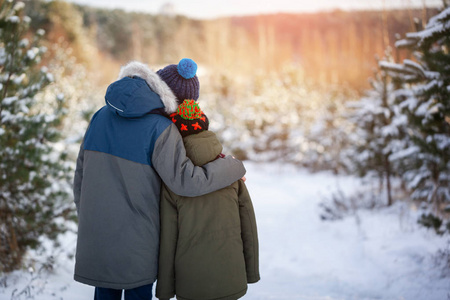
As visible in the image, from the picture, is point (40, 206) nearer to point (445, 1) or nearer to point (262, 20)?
point (445, 1)

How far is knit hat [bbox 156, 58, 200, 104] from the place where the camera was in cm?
207

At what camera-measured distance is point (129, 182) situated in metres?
1.86

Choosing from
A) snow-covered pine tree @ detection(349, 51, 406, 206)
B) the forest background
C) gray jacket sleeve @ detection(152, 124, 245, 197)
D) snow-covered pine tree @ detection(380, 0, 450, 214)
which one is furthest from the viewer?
snow-covered pine tree @ detection(349, 51, 406, 206)

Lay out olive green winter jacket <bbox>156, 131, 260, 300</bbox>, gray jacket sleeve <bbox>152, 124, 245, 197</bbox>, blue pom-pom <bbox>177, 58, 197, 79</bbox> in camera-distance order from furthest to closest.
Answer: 1. blue pom-pom <bbox>177, 58, 197, 79</bbox>
2. olive green winter jacket <bbox>156, 131, 260, 300</bbox>
3. gray jacket sleeve <bbox>152, 124, 245, 197</bbox>

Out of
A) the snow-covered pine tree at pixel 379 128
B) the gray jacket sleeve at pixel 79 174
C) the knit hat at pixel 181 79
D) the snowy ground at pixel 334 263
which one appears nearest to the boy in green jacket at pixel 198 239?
the knit hat at pixel 181 79

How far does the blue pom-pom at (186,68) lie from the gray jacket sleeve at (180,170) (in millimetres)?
369

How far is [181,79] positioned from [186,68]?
0.28ft

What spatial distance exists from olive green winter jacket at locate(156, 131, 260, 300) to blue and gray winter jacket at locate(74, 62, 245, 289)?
64mm

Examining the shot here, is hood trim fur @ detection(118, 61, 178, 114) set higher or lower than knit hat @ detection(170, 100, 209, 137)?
higher

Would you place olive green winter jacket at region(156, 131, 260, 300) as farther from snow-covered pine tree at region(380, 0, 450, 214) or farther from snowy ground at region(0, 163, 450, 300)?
snow-covered pine tree at region(380, 0, 450, 214)

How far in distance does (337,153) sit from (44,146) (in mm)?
8930

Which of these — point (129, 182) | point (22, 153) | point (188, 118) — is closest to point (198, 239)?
point (129, 182)

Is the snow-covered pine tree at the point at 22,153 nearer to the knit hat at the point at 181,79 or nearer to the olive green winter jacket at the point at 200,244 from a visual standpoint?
the knit hat at the point at 181,79

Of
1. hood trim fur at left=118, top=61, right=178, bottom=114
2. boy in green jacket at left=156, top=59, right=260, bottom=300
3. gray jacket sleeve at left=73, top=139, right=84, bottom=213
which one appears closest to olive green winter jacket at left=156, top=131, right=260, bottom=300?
boy in green jacket at left=156, top=59, right=260, bottom=300
